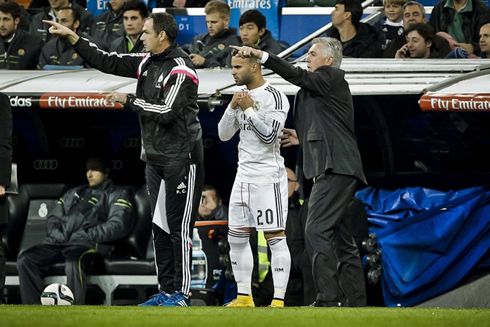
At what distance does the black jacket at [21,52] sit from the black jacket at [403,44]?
3593mm

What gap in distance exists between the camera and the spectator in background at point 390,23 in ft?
32.1

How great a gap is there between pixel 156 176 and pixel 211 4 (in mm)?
3617

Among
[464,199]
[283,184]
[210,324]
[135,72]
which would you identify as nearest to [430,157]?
[464,199]

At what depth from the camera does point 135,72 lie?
23.3ft

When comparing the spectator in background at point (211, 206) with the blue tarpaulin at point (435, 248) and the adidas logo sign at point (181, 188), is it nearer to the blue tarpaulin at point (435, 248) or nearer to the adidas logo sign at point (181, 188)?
the blue tarpaulin at point (435, 248)

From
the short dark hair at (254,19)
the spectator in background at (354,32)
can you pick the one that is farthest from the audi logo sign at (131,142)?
the spectator in background at (354,32)

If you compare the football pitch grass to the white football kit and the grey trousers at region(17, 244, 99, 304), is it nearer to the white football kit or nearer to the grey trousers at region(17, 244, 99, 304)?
the white football kit

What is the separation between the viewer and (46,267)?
30.2 feet

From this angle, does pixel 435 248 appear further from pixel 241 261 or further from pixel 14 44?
pixel 14 44

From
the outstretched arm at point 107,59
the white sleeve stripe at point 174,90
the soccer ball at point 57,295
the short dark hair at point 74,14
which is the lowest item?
the soccer ball at point 57,295

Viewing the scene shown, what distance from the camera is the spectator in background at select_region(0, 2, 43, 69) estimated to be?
10383 millimetres

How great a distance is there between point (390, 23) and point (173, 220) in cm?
404

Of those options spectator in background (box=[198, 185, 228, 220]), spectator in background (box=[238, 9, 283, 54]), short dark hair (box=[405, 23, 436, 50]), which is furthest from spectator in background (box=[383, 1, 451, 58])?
spectator in background (box=[198, 185, 228, 220])

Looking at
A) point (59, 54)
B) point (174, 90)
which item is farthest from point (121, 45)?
point (174, 90)
